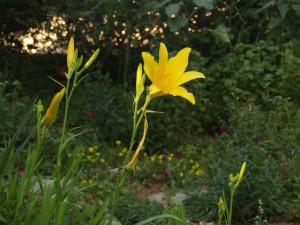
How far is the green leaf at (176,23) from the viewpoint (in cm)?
559

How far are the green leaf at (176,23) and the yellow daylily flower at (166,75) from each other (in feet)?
12.8

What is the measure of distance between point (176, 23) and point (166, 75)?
4.04 meters

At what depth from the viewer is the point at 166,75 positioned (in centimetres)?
168

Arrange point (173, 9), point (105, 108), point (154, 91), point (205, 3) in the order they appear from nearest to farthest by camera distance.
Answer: point (154, 91) → point (205, 3) → point (173, 9) → point (105, 108)

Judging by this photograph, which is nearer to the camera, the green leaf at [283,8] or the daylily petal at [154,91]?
the daylily petal at [154,91]

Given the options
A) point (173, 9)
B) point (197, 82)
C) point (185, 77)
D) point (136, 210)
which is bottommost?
point (136, 210)

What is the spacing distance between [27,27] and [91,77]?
4.10 ft

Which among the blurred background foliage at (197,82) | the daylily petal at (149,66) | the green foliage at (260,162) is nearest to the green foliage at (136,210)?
the blurred background foliage at (197,82)

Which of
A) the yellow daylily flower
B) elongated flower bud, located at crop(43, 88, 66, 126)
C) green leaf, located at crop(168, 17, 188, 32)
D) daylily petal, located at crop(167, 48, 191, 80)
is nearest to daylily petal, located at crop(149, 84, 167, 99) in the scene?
the yellow daylily flower

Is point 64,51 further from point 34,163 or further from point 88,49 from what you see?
point 34,163

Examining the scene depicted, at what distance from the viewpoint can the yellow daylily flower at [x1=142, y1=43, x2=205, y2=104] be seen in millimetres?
1619

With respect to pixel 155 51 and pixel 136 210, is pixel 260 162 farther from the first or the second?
pixel 155 51

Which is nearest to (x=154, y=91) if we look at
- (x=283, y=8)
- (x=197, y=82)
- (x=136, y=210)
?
(x=136, y=210)

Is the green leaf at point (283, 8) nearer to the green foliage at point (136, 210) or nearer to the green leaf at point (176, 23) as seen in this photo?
the green foliage at point (136, 210)
